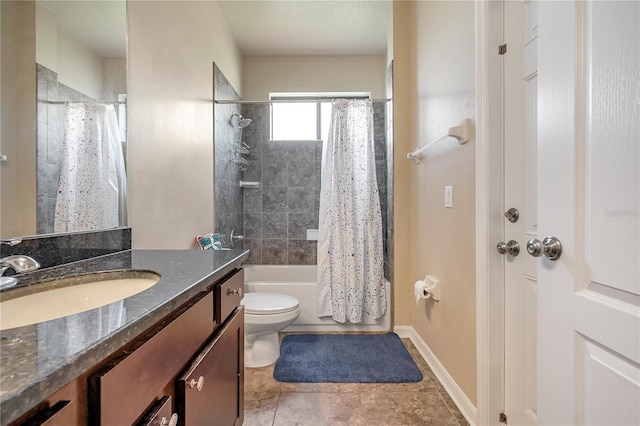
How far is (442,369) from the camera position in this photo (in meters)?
1.64

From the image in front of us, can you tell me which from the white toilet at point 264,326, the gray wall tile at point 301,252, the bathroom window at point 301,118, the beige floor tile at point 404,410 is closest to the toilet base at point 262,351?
the white toilet at point 264,326

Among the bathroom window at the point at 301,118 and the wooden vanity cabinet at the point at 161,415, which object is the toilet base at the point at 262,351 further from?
the bathroom window at the point at 301,118

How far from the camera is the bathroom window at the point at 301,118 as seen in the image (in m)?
3.27

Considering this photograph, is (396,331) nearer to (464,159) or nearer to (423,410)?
(423,410)

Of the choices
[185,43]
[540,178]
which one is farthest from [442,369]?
[185,43]

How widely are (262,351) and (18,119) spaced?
1.64 meters

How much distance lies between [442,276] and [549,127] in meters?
1.09

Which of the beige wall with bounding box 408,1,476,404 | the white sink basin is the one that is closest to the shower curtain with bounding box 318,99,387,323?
the beige wall with bounding box 408,1,476,404

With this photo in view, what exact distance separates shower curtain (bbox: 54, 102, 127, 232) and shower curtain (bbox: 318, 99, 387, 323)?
60.0 inches

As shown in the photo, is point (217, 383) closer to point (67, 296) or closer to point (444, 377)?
point (67, 296)

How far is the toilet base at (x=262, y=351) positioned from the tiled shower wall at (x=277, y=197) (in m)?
1.31

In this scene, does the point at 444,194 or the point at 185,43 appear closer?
the point at 444,194

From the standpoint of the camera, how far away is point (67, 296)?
→ 0.74 meters

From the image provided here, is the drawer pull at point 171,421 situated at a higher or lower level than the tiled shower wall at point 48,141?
lower
